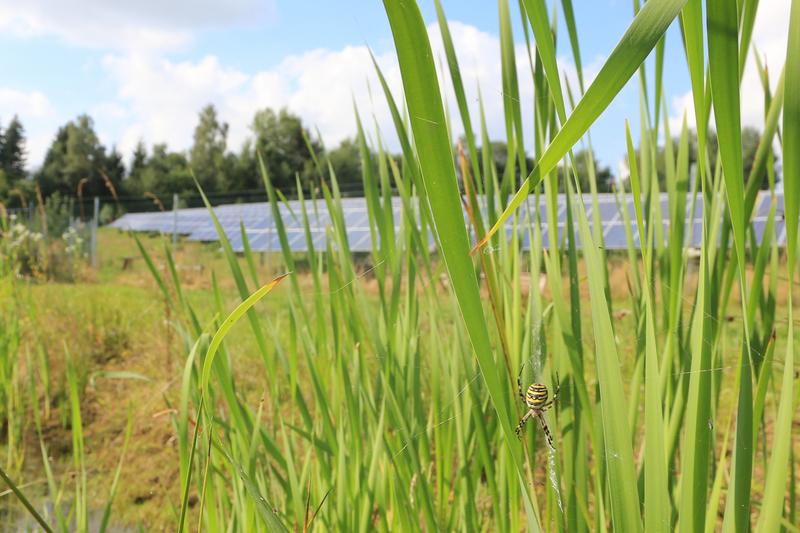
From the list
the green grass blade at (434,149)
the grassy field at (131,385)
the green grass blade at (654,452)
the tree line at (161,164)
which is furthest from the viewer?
the tree line at (161,164)

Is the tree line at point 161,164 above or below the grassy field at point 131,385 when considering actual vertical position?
above

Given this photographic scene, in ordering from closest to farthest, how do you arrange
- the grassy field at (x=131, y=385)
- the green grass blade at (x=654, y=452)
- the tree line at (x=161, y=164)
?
the green grass blade at (x=654, y=452) → the grassy field at (x=131, y=385) → the tree line at (x=161, y=164)

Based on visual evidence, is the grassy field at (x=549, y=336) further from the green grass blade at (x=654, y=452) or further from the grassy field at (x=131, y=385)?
the grassy field at (x=131, y=385)

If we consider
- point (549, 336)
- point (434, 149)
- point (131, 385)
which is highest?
point (434, 149)

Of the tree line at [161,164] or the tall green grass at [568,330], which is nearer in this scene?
the tall green grass at [568,330]

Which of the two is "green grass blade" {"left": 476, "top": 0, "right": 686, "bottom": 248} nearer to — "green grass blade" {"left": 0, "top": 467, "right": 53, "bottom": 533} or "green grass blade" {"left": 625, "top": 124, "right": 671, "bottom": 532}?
"green grass blade" {"left": 625, "top": 124, "right": 671, "bottom": 532}

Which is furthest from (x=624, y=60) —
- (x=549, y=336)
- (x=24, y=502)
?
(x=549, y=336)

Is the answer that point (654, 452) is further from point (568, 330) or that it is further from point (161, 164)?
point (161, 164)

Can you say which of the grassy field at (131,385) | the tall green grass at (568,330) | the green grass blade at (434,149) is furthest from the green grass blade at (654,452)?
the grassy field at (131,385)

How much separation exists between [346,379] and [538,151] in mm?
408

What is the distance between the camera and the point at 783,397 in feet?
1.24

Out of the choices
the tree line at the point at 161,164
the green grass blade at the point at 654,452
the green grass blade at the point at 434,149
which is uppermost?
the tree line at the point at 161,164

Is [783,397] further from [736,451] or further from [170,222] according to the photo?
[170,222]

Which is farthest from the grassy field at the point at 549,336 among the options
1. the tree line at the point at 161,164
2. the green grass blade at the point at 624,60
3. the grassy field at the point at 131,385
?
the tree line at the point at 161,164
